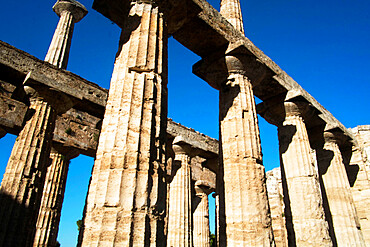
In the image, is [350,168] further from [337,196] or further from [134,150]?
[134,150]

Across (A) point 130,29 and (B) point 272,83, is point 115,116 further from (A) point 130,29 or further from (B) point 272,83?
(B) point 272,83

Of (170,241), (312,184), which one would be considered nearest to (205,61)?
(312,184)

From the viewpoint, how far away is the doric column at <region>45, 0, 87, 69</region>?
16.0 m

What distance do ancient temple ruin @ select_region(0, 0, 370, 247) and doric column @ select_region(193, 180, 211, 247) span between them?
58 millimetres

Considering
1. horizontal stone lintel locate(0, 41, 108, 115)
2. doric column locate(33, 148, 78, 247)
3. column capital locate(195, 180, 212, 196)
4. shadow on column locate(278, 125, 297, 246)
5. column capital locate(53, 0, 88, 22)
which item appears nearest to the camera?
shadow on column locate(278, 125, 297, 246)

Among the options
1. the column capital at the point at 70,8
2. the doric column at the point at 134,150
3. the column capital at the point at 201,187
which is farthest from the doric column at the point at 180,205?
the column capital at the point at 70,8

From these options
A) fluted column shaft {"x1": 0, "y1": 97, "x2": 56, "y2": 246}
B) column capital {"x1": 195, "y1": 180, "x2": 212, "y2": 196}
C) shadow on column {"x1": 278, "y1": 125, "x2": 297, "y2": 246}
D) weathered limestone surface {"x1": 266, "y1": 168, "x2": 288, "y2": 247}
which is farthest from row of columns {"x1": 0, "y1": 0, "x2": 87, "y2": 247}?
weathered limestone surface {"x1": 266, "y1": 168, "x2": 288, "y2": 247}

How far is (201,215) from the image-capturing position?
1557cm

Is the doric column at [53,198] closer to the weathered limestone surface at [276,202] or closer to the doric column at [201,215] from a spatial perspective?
the doric column at [201,215]

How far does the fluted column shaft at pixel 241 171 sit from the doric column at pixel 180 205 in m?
5.24

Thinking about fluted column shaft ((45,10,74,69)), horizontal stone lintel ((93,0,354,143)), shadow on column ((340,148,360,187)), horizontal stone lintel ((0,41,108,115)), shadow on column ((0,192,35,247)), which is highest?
fluted column shaft ((45,10,74,69))

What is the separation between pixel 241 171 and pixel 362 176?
897 cm

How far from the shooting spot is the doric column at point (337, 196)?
10.1 metres

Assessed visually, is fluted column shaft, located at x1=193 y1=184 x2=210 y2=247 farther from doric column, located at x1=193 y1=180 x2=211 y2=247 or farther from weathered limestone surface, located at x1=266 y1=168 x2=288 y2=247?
weathered limestone surface, located at x1=266 y1=168 x2=288 y2=247
